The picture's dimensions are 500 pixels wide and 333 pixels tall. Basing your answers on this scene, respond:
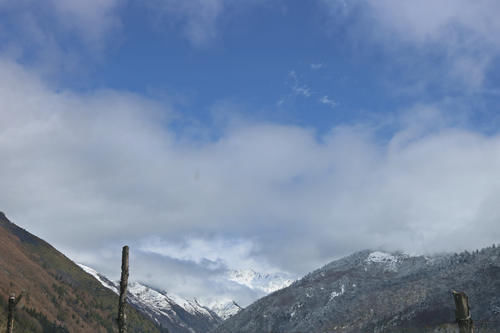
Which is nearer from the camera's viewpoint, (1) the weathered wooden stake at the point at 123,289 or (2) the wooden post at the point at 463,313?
(2) the wooden post at the point at 463,313

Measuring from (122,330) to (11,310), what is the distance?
29.0 ft

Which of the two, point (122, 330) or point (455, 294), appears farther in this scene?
point (122, 330)

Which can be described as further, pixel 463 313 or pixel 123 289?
pixel 123 289

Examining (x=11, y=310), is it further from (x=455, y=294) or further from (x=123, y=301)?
(x=455, y=294)

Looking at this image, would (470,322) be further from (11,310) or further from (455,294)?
(11,310)

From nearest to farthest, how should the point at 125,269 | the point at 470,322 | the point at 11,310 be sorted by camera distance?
the point at 470,322 < the point at 125,269 < the point at 11,310

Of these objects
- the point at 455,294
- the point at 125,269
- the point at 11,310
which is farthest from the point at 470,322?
the point at 11,310

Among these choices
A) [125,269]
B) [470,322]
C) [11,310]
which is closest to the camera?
[470,322]

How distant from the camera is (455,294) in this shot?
12820 mm

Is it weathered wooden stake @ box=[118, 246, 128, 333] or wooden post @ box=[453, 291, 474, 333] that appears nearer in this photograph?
wooden post @ box=[453, 291, 474, 333]

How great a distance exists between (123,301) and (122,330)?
5.18 ft

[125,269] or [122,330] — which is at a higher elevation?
[125,269]

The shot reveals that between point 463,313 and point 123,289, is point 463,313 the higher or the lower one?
the lower one

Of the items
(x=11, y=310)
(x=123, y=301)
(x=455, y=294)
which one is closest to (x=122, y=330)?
(x=123, y=301)
